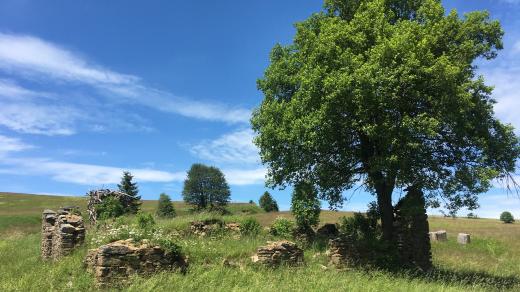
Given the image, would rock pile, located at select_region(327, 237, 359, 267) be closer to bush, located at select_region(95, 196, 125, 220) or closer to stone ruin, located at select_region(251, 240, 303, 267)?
stone ruin, located at select_region(251, 240, 303, 267)

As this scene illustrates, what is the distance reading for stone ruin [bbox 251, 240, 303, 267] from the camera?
700 inches

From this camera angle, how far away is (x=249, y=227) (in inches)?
990

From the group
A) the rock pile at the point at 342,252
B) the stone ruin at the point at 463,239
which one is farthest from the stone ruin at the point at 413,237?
the stone ruin at the point at 463,239

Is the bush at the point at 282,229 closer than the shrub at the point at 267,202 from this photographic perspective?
Yes

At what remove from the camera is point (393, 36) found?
19.4 metres

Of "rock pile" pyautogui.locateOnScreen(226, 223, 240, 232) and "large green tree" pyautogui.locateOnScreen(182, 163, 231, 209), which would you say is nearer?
"rock pile" pyautogui.locateOnScreen(226, 223, 240, 232)

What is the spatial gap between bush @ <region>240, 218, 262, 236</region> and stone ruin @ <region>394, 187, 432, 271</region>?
24.1 feet

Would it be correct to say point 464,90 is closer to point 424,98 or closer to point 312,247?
point 424,98

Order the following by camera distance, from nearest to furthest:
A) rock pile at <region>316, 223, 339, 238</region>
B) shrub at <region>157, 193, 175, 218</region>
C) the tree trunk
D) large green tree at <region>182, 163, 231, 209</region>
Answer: the tree trunk → rock pile at <region>316, 223, 339, 238</region> → shrub at <region>157, 193, 175, 218</region> → large green tree at <region>182, 163, 231, 209</region>

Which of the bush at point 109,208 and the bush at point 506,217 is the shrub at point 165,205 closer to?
the bush at point 109,208

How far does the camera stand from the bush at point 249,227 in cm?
2461

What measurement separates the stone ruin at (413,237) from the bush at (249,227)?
24.1 feet

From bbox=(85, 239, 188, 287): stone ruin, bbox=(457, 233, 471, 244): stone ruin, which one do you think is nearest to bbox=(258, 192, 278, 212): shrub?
bbox=(457, 233, 471, 244): stone ruin

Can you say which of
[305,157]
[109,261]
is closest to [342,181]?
[305,157]
